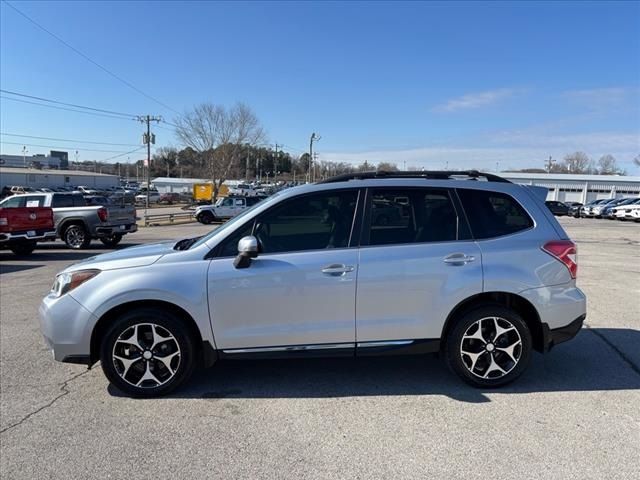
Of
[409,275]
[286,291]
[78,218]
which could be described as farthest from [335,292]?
[78,218]

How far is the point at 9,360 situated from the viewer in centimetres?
507

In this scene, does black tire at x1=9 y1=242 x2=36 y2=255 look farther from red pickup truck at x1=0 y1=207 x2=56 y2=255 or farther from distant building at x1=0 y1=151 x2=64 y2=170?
distant building at x1=0 y1=151 x2=64 y2=170

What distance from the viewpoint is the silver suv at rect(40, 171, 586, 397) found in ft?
12.6

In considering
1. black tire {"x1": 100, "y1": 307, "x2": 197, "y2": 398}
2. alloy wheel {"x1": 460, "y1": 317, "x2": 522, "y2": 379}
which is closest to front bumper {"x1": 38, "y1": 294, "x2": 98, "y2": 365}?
black tire {"x1": 100, "y1": 307, "x2": 197, "y2": 398}

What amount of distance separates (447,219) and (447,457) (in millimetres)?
1937

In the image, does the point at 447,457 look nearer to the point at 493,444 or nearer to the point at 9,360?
the point at 493,444

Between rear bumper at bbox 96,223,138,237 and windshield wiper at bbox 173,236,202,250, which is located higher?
windshield wiper at bbox 173,236,202,250

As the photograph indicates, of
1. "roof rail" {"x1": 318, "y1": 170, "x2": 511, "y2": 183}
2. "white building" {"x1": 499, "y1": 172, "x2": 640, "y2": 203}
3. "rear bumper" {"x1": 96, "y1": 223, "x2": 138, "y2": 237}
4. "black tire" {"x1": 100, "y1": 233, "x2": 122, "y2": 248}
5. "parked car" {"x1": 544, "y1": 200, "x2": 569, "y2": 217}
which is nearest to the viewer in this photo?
"roof rail" {"x1": 318, "y1": 170, "x2": 511, "y2": 183}

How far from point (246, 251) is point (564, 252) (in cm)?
273

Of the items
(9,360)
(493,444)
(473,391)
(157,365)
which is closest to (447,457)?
(493,444)

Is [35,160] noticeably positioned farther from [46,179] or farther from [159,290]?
[159,290]

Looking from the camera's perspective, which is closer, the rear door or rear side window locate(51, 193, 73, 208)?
the rear door

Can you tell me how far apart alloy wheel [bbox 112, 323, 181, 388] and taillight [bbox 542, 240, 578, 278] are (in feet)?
10.8

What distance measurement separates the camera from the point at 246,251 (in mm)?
3697
